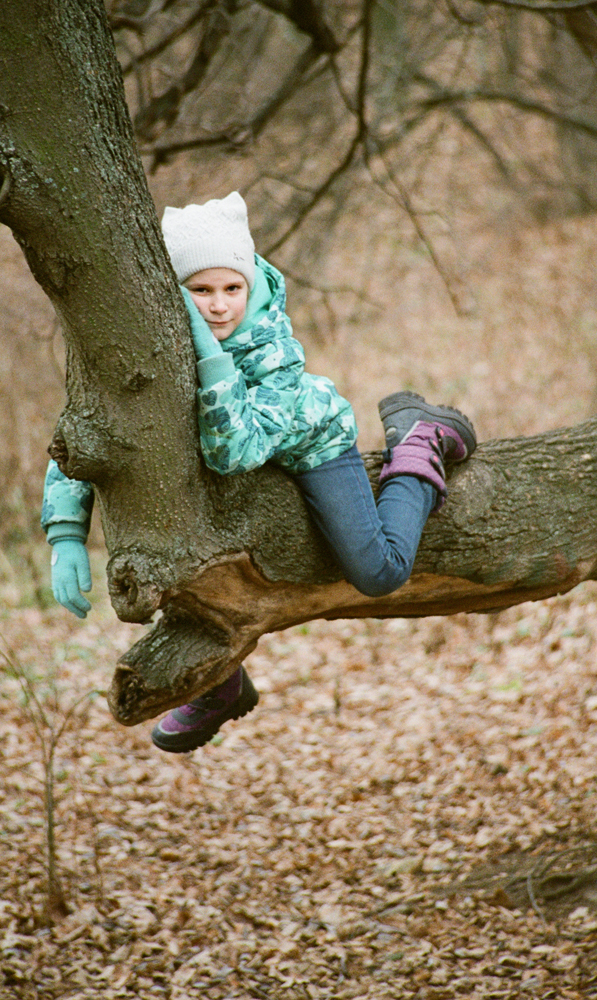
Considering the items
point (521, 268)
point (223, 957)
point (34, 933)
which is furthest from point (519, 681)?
point (521, 268)

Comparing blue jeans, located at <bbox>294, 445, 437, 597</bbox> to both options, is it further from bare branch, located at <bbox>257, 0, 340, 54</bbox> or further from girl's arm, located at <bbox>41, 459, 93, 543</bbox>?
bare branch, located at <bbox>257, 0, 340, 54</bbox>

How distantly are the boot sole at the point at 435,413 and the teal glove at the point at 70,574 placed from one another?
106 centimetres

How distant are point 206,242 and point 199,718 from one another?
1603mm

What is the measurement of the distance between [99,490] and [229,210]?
843 mm

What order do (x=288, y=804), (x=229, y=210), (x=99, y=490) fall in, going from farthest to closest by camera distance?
(x=288, y=804) < (x=229, y=210) < (x=99, y=490)

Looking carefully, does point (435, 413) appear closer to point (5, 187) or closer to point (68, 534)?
point (68, 534)

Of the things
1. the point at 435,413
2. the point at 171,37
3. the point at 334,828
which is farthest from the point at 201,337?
the point at 171,37

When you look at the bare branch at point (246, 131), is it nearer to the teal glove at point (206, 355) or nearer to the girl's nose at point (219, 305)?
the girl's nose at point (219, 305)

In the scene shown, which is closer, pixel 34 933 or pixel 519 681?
pixel 34 933

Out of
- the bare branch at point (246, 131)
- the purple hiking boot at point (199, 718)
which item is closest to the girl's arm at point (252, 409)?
the purple hiking boot at point (199, 718)

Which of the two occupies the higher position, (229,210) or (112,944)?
(229,210)

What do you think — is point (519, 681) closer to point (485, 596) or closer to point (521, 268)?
point (485, 596)

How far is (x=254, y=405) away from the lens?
95.0 inches

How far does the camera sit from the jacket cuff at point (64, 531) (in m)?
2.63
